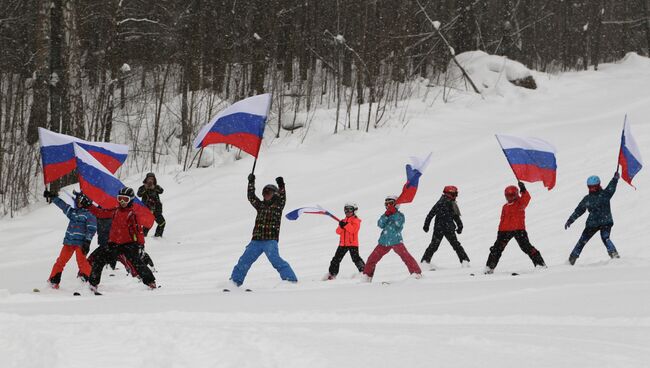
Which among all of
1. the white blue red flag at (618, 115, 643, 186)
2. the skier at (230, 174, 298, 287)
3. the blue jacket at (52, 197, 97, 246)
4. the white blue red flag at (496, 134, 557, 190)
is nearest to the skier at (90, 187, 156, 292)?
the blue jacket at (52, 197, 97, 246)

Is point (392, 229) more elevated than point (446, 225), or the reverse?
point (392, 229)

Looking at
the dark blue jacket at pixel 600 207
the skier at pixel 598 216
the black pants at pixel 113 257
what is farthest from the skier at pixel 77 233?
the dark blue jacket at pixel 600 207

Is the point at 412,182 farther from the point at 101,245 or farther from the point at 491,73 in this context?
the point at 491,73

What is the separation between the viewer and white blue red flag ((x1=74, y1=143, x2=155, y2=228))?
30.8 feet

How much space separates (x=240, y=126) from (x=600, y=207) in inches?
224

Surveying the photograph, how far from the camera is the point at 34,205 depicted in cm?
1900

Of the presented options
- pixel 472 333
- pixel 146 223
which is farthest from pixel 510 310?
pixel 146 223

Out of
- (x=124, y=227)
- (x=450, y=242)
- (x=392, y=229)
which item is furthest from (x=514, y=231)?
(x=124, y=227)

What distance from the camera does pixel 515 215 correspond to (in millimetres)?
10039

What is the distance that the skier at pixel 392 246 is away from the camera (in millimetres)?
9641

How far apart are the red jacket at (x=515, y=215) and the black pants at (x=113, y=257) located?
526cm

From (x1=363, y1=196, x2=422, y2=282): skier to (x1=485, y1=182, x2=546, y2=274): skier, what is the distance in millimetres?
1210

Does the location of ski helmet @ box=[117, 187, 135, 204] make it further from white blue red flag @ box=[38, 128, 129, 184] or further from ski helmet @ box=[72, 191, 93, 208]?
white blue red flag @ box=[38, 128, 129, 184]

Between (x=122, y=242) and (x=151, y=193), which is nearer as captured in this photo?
(x=122, y=242)
